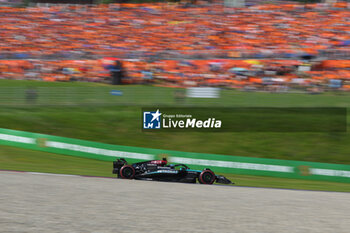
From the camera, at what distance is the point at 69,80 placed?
23.8 metres

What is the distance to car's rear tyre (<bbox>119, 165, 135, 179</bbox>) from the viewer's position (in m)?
9.55

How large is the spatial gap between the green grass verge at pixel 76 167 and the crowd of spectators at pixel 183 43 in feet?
30.0

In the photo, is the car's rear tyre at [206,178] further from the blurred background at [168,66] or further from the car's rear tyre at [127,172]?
the blurred background at [168,66]

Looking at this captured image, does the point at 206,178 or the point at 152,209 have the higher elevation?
the point at 152,209

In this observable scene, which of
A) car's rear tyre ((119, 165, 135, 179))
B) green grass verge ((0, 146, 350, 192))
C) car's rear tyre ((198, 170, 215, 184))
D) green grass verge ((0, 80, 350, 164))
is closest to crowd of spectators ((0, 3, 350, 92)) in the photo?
green grass verge ((0, 80, 350, 164))

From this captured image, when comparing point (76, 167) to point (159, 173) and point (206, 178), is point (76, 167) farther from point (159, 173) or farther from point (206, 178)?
point (206, 178)

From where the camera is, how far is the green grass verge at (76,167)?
11375mm

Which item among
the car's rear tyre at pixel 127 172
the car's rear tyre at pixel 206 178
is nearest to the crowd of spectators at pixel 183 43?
the car's rear tyre at pixel 206 178

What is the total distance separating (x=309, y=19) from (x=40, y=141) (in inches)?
750

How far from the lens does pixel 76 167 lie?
1244 cm

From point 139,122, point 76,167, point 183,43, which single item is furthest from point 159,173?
point 183,43

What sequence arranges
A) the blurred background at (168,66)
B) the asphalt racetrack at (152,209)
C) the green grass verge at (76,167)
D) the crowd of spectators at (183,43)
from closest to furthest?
the asphalt racetrack at (152,209) → the green grass verge at (76,167) → the blurred background at (168,66) → the crowd of spectators at (183,43)

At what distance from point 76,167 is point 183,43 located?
49.1ft

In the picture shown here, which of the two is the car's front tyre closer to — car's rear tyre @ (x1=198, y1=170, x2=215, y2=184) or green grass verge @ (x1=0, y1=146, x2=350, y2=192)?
car's rear tyre @ (x1=198, y1=170, x2=215, y2=184)
